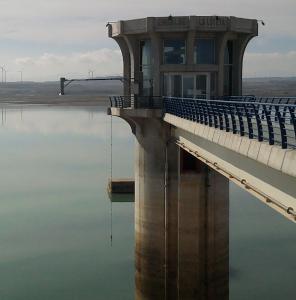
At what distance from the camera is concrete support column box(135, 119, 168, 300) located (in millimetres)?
25172

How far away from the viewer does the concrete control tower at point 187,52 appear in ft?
82.3

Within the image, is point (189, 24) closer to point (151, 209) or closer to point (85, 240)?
point (151, 209)

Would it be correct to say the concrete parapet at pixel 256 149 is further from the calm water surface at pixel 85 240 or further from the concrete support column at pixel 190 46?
the calm water surface at pixel 85 240

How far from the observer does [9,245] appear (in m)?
32.9

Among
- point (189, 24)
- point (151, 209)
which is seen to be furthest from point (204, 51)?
point (151, 209)

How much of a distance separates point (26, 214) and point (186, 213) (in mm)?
18213

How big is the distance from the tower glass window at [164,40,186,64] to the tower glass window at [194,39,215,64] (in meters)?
0.63

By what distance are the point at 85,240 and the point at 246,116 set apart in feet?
70.6

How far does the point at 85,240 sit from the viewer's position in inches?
1323

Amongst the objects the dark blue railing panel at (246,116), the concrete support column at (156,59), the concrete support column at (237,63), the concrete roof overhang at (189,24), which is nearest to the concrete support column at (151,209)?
the dark blue railing panel at (246,116)

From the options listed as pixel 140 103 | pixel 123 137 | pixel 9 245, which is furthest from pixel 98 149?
pixel 140 103

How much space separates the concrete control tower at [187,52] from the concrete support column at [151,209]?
2.31 m

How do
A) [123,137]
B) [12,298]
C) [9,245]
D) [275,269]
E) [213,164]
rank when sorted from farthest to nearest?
[123,137]
[9,245]
[275,269]
[12,298]
[213,164]

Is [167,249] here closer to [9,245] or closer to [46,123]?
[9,245]
